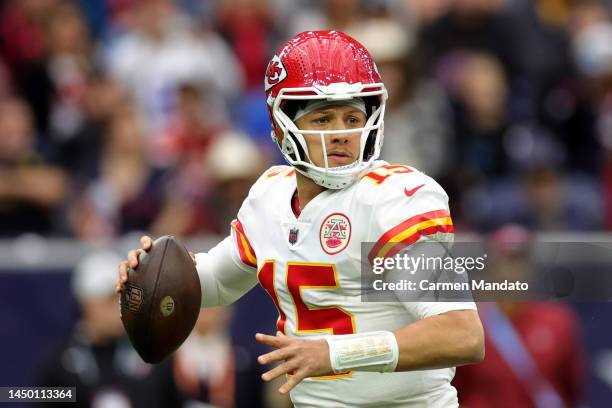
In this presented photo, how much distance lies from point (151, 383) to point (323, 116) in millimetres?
2980

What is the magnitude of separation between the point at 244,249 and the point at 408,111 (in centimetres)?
421

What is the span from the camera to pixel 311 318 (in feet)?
14.6

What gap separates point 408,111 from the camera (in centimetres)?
890

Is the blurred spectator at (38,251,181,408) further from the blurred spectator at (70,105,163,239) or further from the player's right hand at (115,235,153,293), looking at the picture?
the player's right hand at (115,235,153,293)

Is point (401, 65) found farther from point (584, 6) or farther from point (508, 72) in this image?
point (584, 6)

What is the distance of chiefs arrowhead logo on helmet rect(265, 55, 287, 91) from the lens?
4633mm

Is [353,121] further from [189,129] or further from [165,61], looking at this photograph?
[165,61]

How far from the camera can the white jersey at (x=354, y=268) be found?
4277 mm

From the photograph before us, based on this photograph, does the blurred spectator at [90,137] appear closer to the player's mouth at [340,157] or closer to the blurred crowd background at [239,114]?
the blurred crowd background at [239,114]

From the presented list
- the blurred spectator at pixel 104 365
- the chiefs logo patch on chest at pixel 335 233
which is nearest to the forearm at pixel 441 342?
the chiefs logo patch on chest at pixel 335 233

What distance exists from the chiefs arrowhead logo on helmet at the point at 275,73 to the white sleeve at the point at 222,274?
25.3 inches

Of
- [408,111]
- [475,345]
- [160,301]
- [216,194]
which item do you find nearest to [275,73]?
[160,301]

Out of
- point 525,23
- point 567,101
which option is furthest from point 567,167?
point 525,23

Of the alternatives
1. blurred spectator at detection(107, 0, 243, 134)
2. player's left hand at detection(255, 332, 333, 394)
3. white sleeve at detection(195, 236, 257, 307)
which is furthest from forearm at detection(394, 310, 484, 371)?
blurred spectator at detection(107, 0, 243, 134)
